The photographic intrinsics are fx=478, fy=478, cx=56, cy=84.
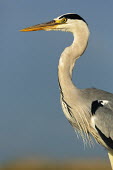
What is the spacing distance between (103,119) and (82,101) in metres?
0.47

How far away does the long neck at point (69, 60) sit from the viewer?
816 cm

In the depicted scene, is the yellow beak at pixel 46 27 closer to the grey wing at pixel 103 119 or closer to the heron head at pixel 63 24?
the heron head at pixel 63 24

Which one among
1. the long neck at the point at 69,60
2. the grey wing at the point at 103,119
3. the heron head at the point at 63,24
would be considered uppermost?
the heron head at the point at 63,24

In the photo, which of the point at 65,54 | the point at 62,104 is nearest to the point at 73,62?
the point at 65,54

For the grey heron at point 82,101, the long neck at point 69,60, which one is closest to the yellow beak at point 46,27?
the grey heron at point 82,101

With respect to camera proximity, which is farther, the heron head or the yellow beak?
the yellow beak

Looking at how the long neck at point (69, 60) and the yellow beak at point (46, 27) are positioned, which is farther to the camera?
the yellow beak at point (46, 27)

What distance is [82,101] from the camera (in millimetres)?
8211

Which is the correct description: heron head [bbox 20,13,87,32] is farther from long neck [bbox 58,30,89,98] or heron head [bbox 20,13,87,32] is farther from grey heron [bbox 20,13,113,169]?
long neck [bbox 58,30,89,98]

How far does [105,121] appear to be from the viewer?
812 cm

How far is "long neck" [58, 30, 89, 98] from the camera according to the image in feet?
26.8

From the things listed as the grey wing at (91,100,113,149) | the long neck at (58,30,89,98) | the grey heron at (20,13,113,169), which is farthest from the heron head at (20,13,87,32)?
the grey wing at (91,100,113,149)

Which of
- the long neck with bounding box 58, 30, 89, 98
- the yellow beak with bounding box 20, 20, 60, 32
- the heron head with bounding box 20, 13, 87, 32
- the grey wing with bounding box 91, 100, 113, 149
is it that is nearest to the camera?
the grey wing with bounding box 91, 100, 113, 149

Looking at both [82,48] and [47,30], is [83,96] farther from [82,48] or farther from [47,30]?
[47,30]
